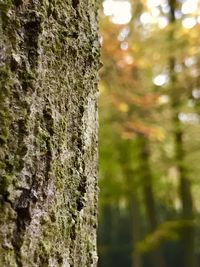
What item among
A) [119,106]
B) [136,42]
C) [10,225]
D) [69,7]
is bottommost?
[10,225]

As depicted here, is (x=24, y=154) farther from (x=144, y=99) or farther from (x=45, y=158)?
(x=144, y=99)

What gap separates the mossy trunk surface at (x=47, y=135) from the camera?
61 centimetres

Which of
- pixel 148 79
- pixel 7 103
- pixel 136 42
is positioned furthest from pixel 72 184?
pixel 148 79

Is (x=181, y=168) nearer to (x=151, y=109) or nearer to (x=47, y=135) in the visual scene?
(x=151, y=109)

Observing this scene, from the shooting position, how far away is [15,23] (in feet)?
2.08

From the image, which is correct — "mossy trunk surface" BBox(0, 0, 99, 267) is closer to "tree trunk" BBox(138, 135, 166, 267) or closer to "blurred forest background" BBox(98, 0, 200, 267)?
"blurred forest background" BBox(98, 0, 200, 267)

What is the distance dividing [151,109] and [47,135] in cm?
631

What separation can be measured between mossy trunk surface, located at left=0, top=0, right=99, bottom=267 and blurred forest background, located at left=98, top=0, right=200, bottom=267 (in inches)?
207

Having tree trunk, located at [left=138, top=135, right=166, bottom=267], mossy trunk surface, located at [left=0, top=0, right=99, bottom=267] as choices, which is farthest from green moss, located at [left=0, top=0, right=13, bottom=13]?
tree trunk, located at [left=138, top=135, right=166, bottom=267]

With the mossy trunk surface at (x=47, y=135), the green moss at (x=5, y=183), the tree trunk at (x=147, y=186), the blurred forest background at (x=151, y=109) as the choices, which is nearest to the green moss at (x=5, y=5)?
the mossy trunk surface at (x=47, y=135)

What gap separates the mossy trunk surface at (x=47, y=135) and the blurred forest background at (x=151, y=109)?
5.25 m

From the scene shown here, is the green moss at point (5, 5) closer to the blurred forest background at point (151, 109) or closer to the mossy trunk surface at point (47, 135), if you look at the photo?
the mossy trunk surface at point (47, 135)

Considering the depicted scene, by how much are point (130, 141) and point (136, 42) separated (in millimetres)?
2657

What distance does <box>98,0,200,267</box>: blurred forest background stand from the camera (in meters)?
6.37
